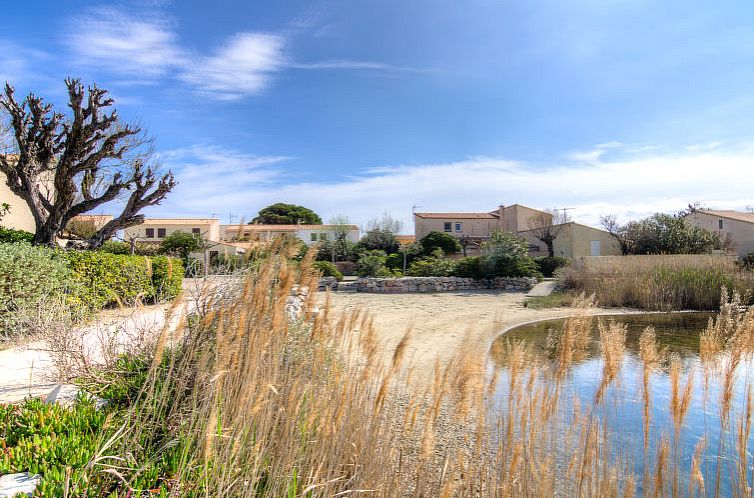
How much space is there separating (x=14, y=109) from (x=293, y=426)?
1407 centimetres

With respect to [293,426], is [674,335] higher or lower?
lower

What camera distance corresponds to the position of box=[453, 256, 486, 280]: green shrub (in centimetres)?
2184

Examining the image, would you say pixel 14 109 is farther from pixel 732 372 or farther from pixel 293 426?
pixel 732 372

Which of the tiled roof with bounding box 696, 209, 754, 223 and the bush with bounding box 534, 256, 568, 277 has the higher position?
the tiled roof with bounding box 696, 209, 754, 223

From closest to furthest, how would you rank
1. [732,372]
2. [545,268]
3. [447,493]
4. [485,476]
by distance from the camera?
[447,493]
[732,372]
[485,476]
[545,268]

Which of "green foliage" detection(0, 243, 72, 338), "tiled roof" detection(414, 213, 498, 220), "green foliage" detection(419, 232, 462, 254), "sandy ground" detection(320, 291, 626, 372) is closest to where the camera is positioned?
"green foliage" detection(0, 243, 72, 338)

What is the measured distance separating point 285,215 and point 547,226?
107 ft

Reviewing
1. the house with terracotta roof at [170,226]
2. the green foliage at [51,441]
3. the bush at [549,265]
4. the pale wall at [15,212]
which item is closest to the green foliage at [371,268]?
Answer: the bush at [549,265]

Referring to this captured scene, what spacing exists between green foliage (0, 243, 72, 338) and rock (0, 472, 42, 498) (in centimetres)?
472

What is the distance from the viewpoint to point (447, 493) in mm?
1938

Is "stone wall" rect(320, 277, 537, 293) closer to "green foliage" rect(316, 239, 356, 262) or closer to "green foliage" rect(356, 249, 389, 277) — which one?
"green foliage" rect(356, 249, 389, 277)

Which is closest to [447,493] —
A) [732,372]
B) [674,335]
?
[732,372]

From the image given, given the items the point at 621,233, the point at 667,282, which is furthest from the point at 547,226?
the point at 667,282

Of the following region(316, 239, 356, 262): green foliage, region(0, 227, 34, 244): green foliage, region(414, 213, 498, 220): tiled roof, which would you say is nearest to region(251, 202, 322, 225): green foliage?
region(414, 213, 498, 220): tiled roof
